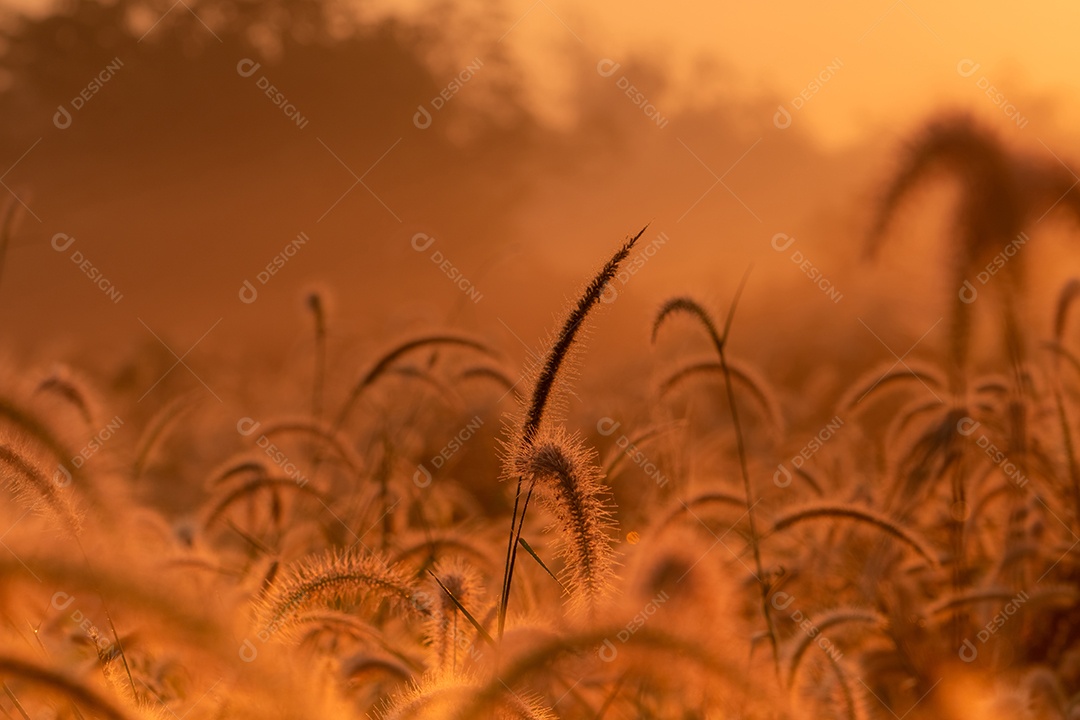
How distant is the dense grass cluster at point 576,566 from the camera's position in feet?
4.23

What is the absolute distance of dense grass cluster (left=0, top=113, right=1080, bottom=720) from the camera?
129 centimetres

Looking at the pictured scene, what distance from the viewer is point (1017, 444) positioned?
3482 millimetres

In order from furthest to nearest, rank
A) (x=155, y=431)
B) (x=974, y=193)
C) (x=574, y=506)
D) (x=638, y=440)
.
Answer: (x=155, y=431) → (x=638, y=440) → (x=974, y=193) → (x=574, y=506)

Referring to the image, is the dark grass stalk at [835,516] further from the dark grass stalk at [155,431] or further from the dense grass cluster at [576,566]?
the dark grass stalk at [155,431]

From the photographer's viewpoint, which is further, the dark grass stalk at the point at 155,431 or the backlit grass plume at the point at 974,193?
the dark grass stalk at the point at 155,431

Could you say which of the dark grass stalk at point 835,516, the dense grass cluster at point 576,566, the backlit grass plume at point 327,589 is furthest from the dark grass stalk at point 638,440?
the backlit grass plume at point 327,589

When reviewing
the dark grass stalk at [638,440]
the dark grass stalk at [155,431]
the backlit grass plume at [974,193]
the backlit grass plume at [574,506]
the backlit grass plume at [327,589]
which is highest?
the backlit grass plume at [974,193]

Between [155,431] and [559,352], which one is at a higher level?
[155,431]

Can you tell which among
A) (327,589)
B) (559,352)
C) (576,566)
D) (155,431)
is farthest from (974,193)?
(155,431)

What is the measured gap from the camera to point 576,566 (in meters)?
1.46

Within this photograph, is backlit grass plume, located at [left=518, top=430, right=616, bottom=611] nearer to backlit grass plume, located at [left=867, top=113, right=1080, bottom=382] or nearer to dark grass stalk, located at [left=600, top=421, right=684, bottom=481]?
dark grass stalk, located at [left=600, top=421, right=684, bottom=481]

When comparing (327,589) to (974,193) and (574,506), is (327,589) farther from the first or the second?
(974,193)

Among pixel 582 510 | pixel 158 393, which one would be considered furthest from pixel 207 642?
pixel 158 393

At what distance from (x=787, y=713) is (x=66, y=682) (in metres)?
0.99
